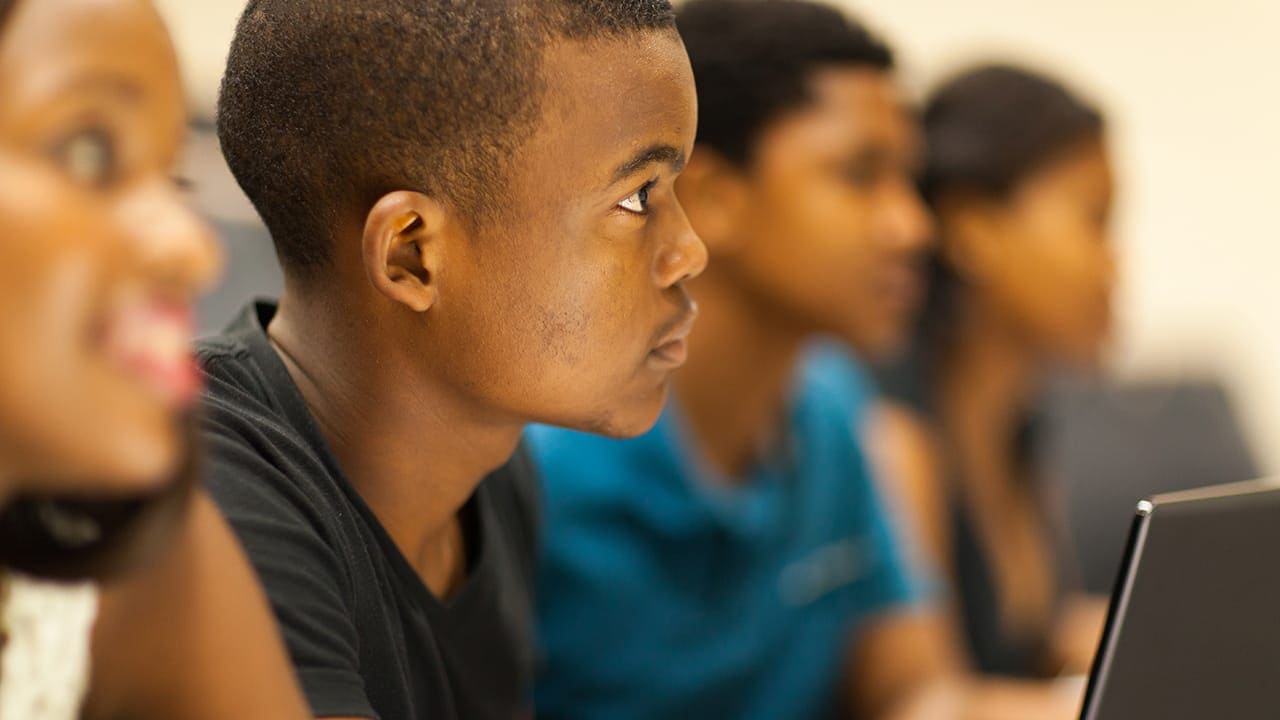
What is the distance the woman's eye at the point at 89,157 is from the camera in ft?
1.27

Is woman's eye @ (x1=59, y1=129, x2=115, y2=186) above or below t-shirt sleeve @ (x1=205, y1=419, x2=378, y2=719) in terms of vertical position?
above

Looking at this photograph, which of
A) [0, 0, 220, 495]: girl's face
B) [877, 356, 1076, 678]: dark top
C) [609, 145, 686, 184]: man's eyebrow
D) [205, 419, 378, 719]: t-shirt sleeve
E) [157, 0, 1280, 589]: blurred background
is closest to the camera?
[0, 0, 220, 495]: girl's face

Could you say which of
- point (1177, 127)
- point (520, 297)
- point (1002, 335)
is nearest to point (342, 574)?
point (520, 297)

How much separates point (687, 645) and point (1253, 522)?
0.64 m

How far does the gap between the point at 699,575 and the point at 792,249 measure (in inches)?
12.5

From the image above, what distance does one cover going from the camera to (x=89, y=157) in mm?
394

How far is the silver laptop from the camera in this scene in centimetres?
61

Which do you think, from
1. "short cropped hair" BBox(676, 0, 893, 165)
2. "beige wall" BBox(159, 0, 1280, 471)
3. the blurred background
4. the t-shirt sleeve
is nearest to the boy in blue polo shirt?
"short cropped hair" BBox(676, 0, 893, 165)

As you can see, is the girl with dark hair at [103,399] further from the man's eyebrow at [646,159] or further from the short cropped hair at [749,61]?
the short cropped hair at [749,61]

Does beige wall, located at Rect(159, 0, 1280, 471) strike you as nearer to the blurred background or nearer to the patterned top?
the blurred background

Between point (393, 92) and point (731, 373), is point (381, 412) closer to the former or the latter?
point (393, 92)

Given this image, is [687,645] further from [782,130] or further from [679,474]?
[782,130]

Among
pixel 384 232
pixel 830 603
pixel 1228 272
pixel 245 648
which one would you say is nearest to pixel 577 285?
pixel 384 232

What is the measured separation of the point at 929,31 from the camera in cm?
255
